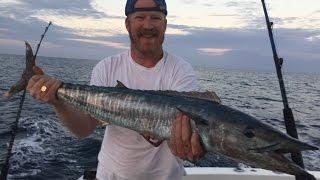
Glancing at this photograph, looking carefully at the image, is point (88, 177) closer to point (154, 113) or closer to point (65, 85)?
point (65, 85)

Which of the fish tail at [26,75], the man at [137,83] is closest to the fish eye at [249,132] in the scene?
the man at [137,83]

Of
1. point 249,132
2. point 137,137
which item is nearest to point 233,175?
point 137,137

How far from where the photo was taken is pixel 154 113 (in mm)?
3510

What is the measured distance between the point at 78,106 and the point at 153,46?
1028 millimetres

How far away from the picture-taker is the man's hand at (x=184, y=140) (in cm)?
311

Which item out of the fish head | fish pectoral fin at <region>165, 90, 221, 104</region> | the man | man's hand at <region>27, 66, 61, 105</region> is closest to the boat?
the man

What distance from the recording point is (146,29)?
13.3 ft

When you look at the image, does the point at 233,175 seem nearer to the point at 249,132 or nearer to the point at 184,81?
the point at 184,81

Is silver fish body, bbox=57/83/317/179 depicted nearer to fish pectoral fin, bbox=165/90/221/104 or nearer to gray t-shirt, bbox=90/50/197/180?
fish pectoral fin, bbox=165/90/221/104

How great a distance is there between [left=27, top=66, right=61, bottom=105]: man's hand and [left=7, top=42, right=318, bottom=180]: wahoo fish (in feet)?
0.25

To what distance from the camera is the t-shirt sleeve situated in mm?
4020

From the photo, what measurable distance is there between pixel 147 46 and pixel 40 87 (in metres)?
1.18

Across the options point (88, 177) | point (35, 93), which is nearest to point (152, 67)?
point (35, 93)

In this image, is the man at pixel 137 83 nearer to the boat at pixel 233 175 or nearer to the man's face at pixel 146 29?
the man's face at pixel 146 29
